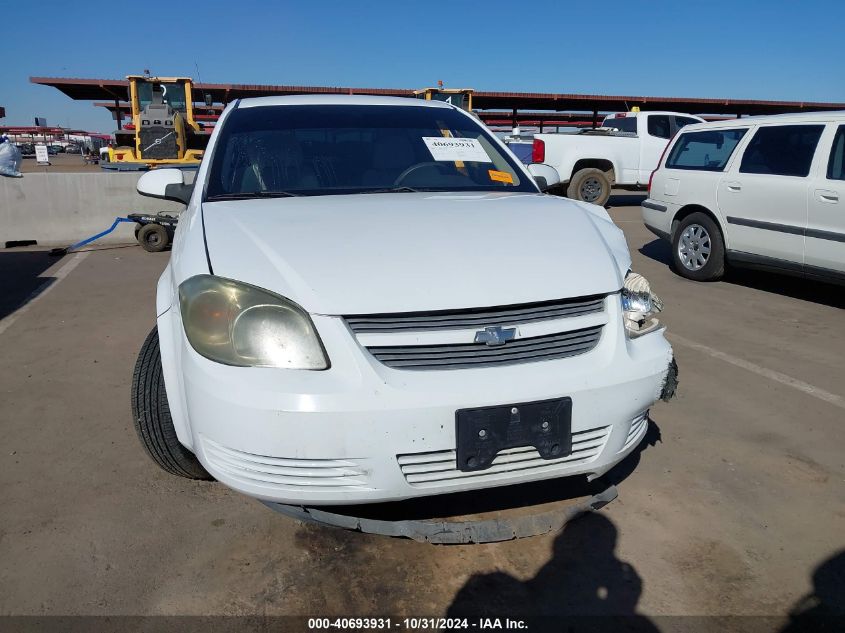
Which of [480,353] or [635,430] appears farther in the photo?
[635,430]

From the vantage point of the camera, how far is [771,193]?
5898 mm

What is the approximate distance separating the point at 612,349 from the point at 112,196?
9.31 m

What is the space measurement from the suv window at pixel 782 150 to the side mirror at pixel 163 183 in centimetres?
527


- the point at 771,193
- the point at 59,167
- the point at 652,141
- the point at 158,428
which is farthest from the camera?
Result: the point at 59,167

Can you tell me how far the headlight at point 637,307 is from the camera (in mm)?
2189

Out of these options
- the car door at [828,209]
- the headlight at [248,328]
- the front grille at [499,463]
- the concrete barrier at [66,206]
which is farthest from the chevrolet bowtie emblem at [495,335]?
the concrete barrier at [66,206]

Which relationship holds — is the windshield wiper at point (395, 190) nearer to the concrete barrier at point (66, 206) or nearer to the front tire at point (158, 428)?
the front tire at point (158, 428)

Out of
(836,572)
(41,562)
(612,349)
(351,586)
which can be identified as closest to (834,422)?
(836,572)

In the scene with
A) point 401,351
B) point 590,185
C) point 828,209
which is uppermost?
point 401,351

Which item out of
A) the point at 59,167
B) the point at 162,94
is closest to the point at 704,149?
the point at 162,94

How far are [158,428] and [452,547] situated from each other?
1.21 metres

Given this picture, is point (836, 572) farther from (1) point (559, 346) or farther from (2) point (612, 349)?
(1) point (559, 346)

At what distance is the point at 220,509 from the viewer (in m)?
2.53

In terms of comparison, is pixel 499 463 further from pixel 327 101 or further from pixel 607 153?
pixel 607 153
